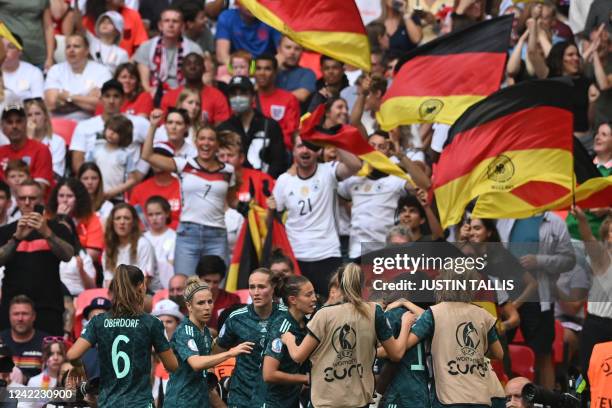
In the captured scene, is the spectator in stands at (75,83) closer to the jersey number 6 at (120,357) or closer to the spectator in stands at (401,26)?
the spectator in stands at (401,26)

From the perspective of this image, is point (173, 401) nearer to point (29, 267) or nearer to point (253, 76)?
point (29, 267)

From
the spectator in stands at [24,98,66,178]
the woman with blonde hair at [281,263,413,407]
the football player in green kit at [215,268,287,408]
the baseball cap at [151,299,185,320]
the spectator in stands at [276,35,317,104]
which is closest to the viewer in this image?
the woman with blonde hair at [281,263,413,407]

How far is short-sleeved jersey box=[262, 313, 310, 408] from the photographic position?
13391 mm

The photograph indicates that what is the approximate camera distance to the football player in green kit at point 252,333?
13852 millimetres

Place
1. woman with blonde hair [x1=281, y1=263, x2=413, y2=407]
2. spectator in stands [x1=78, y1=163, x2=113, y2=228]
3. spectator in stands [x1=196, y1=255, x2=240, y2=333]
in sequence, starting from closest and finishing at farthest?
1. woman with blonde hair [x1=281, y1=263, x2=413, y2=407]
2. spectator in stands [x1=196, y1=255, x2=240, y2=333]
3. spectator in stands [x1=78, y1=163, x2=113, y2=228]

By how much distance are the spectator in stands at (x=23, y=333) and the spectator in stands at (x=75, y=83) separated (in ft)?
16.7

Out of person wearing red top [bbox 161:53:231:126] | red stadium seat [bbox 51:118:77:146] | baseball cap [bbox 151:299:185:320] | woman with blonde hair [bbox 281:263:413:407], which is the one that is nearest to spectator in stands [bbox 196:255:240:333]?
baseball cap [bbox 151:299:185:320]

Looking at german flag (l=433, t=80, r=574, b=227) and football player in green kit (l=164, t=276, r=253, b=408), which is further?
german flag (l=433, t=80, r=574, b=227)

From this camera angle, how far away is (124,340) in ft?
42.6

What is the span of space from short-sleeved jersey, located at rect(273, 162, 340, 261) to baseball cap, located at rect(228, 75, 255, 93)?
90.5 inches

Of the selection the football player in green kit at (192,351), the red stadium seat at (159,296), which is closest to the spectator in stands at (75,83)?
the red stadium seat at (159,296)

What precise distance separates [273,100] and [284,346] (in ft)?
25.9

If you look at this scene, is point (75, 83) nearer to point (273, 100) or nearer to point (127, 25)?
point (127, 25)

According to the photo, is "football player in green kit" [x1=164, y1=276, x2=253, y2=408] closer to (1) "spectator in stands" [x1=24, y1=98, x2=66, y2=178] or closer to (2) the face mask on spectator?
(2) the face mask on spectator
